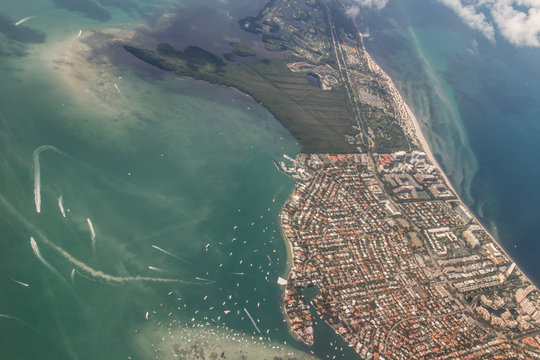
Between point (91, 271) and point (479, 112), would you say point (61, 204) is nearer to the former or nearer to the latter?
point (91, 271)

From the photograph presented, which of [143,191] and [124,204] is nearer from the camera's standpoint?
[124,204]

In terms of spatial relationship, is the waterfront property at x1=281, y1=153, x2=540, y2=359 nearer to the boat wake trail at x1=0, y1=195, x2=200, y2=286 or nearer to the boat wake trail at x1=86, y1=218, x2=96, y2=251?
the boat wake trail at x1=0, y1=195, x2=200, y2=286

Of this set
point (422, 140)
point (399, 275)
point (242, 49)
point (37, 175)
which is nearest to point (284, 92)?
point (242, 49)

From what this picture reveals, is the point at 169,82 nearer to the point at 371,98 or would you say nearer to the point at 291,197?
the point at 291,197

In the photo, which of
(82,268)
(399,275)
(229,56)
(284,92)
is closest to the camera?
(82,268)

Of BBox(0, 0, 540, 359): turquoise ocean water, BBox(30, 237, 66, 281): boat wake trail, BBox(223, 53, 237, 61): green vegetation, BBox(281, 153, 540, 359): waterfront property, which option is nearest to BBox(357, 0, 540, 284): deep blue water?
BBox(0, 0, 540, 359): turquoise ocean water

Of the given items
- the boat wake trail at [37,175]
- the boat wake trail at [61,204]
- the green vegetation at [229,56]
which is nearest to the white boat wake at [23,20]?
the boat wake trail at [37,175]

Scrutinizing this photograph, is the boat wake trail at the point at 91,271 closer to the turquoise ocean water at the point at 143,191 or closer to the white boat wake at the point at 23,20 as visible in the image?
the turquoise ocean water at the point at 143,191

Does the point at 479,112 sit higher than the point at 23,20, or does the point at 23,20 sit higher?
the point at 479,112
